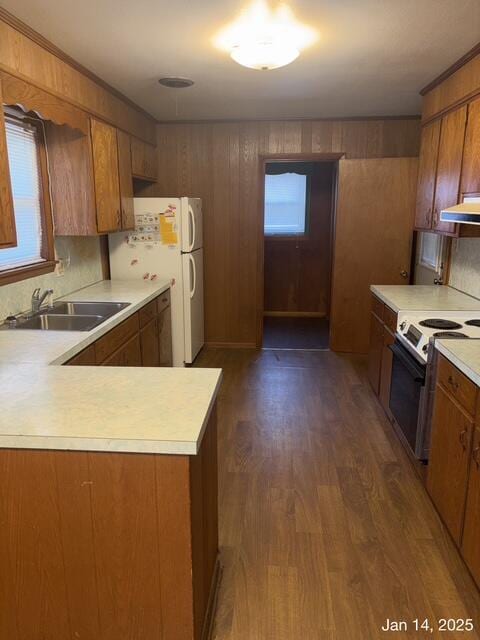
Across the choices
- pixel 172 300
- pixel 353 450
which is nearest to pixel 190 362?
pixel 172 300

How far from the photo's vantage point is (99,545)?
1.38m

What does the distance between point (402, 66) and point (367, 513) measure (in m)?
2.71

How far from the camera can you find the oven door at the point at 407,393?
254cm

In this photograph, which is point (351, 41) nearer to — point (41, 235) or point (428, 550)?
point (41, 235)

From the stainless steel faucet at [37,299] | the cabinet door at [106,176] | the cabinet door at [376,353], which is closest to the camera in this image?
the stainless steel faucet at [37,299]

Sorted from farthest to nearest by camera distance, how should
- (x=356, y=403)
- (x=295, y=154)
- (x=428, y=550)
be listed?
(x=295, y=154)
(x=356, y=403)
(x=428, y=550)

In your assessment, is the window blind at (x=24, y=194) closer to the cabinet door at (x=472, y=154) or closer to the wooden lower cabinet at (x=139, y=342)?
the wooden lower cabinet at (x=139, y=342)

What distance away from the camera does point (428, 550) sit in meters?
2.12

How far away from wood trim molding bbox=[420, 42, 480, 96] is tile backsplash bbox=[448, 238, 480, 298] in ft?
3.69

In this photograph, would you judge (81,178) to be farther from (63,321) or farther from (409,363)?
(409,363)

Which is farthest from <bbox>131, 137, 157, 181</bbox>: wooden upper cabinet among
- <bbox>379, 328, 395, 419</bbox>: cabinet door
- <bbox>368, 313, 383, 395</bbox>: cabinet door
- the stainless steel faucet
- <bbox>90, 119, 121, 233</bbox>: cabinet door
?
<bbox>379, 328, 395, 419</bbox>: cabinet door

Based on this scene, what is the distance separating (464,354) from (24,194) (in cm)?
271

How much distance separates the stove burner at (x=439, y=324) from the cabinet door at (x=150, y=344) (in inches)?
76.1

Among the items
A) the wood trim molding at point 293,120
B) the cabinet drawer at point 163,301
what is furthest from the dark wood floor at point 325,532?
the wood trim molding at point 293,120
